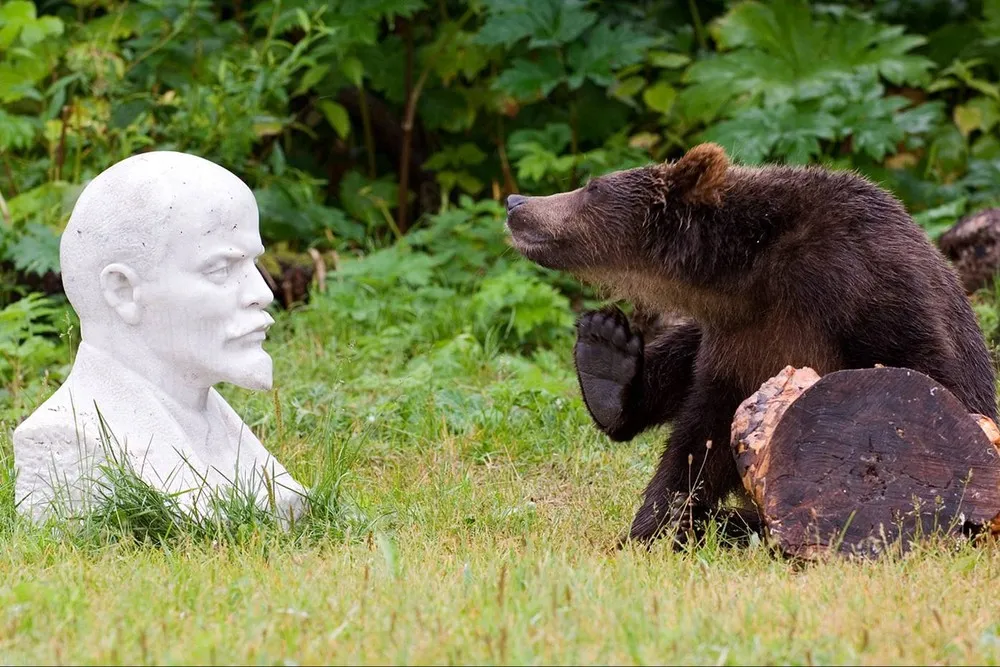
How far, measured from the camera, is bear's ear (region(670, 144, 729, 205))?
5.52m

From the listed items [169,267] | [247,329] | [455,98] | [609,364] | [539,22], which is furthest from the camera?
[455,98]

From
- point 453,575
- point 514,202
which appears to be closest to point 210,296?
point 453,575

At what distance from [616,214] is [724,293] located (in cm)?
63

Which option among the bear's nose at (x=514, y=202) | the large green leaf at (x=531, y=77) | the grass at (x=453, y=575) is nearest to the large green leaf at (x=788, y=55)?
the large green leaf at (x=531, y=77)

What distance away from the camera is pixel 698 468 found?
560cm

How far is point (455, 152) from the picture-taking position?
37.2ft

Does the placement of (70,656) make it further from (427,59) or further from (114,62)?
(427,59)

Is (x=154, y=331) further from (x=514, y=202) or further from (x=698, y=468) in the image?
(x=698, y=468)

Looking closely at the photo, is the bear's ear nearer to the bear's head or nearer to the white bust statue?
the bear's head

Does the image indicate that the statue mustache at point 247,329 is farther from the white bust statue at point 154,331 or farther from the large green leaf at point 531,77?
the large green leaf at point 531,77

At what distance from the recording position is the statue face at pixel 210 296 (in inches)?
200

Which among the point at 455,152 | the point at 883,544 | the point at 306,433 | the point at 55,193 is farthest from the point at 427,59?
the point at 883,544

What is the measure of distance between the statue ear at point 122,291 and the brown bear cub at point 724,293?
169cm

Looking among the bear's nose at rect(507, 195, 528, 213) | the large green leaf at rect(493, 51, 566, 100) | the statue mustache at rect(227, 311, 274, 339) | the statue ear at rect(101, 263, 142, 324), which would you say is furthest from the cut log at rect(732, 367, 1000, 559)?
the large green leaf at rect(493, 51, 566, 100)
